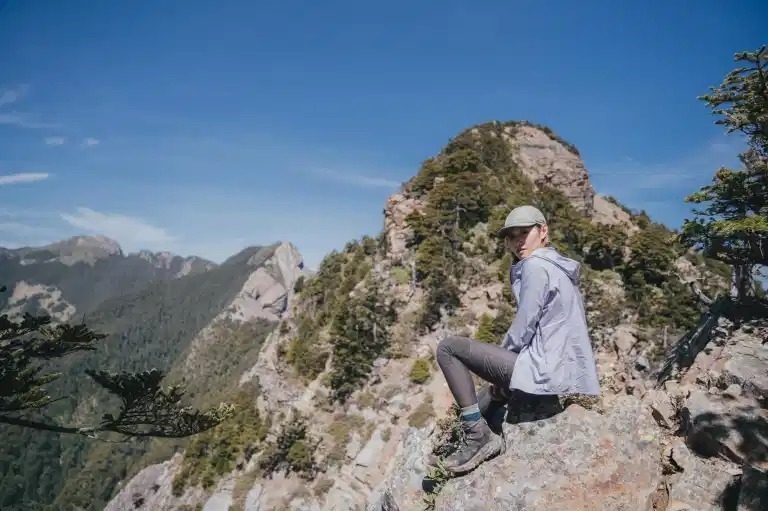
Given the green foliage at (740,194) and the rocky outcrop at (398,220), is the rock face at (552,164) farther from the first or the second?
the green foliage at (740,194)

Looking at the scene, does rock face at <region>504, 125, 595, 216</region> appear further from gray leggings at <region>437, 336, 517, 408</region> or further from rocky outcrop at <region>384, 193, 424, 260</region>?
gray leggings at <region>437, 336, 517, 408</region>

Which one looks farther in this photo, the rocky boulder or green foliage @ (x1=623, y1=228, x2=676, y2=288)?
green foliage @ (x1=623, y1=228, x2=676, y2=288)

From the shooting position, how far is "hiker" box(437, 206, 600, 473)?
4160mm

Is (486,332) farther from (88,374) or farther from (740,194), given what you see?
(88,374)

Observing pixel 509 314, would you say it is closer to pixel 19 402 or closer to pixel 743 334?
pixel 743 334

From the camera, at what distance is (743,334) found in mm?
9969

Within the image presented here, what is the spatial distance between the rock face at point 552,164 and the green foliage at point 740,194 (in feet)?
116

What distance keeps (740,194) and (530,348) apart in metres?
11.9

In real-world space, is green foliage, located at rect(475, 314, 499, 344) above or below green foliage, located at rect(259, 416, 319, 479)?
above

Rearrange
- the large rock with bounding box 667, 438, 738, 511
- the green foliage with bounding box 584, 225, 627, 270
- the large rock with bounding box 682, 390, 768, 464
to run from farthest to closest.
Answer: the green foliage with bounding box 584, 225, 627, 270 → the large rock with bounding box 682, 390, 768, 464 → the large rock with bounding box 667, 438, 738, 511

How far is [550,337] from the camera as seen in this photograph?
4.18m

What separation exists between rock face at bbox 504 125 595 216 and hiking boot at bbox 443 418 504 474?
46.4 m

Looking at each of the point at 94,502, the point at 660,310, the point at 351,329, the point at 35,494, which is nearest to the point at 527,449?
the point at 351,329

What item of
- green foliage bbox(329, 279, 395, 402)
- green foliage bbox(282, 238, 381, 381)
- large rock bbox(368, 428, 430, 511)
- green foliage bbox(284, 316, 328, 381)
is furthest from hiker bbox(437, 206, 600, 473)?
green foliage bbox(284, 316, 328, 381)
